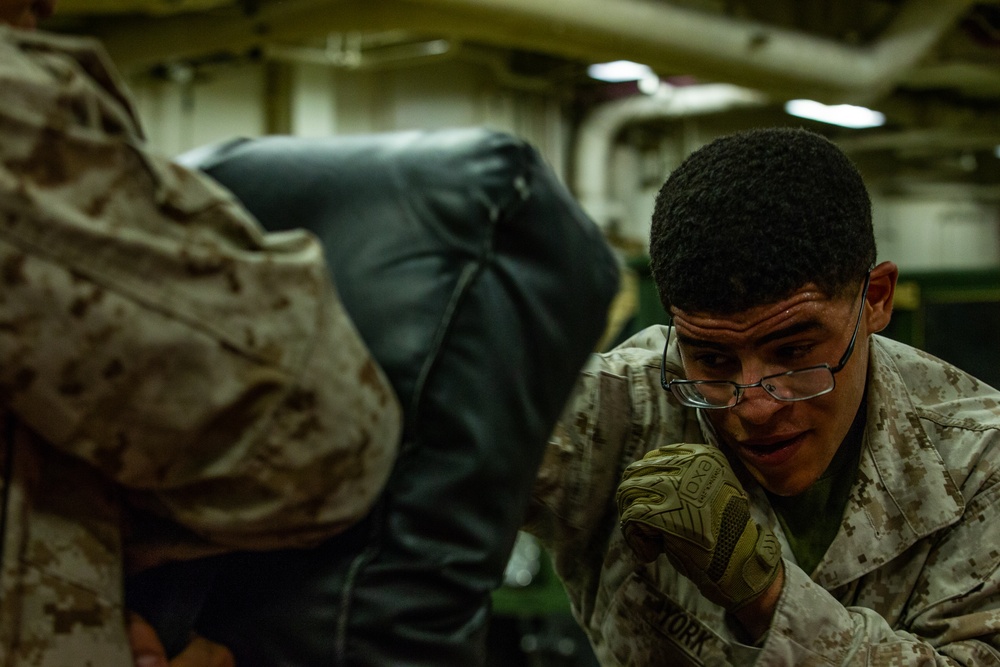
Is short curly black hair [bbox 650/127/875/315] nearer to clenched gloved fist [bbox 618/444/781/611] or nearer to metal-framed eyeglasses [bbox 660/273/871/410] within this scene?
metal-framed eyeglasses [bbox 660/273/871/410]

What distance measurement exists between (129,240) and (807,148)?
1.00 metres

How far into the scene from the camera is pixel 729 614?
4.83ft

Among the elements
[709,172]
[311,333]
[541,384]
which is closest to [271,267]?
[311,333]

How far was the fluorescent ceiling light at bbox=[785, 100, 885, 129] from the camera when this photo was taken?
5992 millimetres

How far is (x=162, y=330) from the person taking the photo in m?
0.77

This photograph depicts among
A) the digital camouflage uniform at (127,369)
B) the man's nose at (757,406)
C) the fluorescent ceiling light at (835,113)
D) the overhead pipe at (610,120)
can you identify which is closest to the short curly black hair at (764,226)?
the man's nose at (757,406)

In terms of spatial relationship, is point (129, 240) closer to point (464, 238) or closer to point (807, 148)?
point (464, 238)

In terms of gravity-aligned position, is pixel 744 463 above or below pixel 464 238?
below

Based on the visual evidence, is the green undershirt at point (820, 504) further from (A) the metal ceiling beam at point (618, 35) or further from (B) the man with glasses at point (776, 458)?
(A) the metal ceiling beam at point (618, 35)

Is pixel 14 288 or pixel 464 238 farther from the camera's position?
pixel 464 238

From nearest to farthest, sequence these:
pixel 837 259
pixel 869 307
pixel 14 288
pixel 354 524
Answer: pixel 14 288
pixel 354 524
pixel 837 259
pixel 869 307

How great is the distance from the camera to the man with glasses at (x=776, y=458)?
1.36m

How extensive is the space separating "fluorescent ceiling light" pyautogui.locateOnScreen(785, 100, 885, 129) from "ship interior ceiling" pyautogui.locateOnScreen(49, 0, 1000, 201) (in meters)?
0.36

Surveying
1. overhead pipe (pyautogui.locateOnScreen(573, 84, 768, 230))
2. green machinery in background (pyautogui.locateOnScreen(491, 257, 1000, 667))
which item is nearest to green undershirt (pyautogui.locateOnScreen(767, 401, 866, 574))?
green machinery in background (pyautogui.locateOnScreen(491, 257, 1000, 667))
